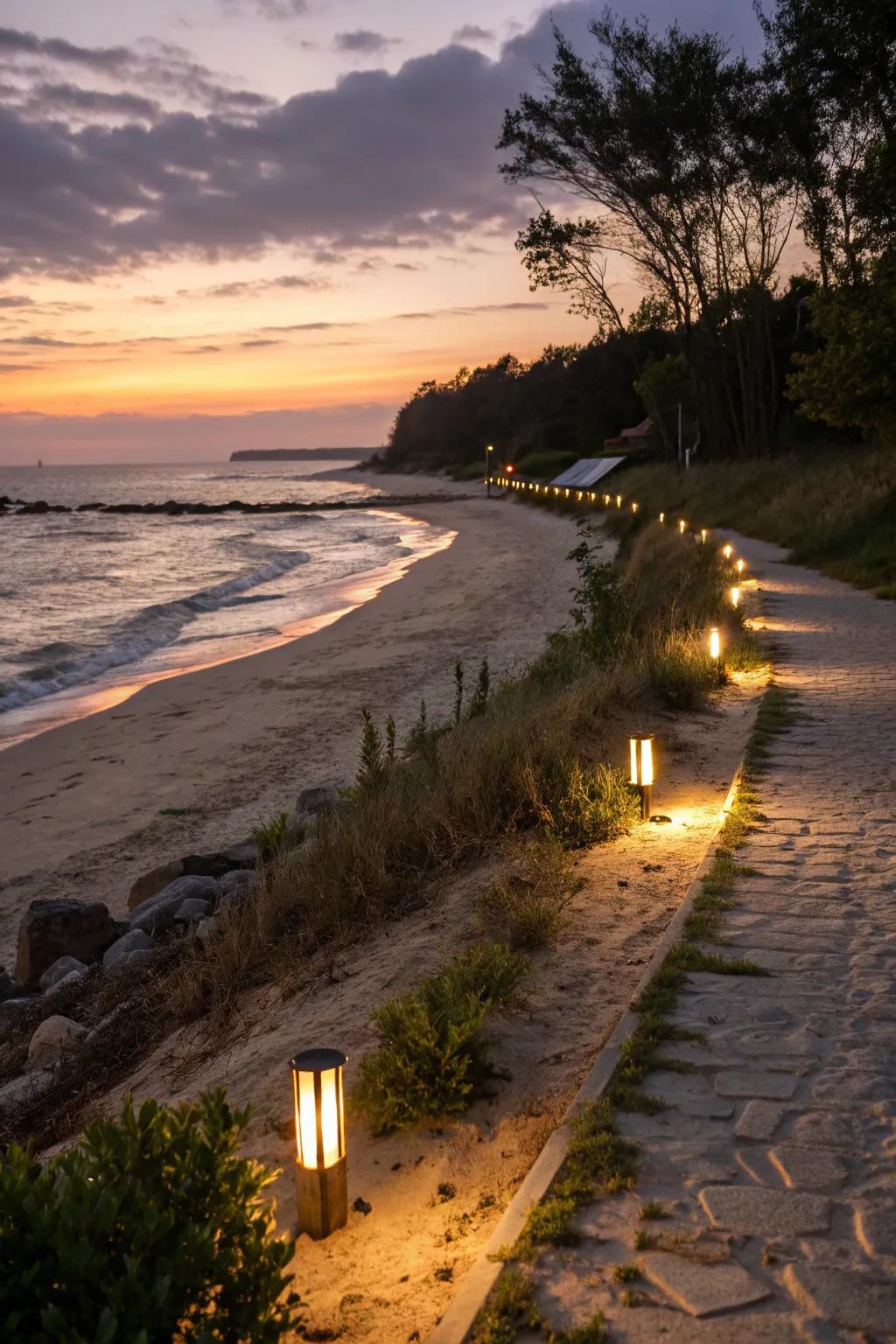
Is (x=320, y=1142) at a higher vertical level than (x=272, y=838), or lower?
higher

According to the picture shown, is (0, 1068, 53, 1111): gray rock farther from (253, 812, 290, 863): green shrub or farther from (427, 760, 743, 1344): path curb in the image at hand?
(427, 760, 743, 1344): path curb

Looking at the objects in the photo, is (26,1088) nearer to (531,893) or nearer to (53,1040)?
(53,1040)

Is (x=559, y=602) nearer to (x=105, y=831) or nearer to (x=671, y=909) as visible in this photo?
(x=105, y=831)

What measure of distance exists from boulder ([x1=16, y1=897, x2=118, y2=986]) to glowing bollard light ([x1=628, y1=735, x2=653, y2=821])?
383 centimetres

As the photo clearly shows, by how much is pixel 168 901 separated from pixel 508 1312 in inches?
208

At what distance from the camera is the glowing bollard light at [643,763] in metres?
7.12

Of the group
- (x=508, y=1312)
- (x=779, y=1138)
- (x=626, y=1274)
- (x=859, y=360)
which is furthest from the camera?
(x=859, y=360)

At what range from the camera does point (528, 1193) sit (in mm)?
3477

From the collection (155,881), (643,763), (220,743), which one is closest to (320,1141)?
(643,763)

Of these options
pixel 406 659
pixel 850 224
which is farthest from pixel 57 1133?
pixel 850 224

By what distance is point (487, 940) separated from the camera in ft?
18.0

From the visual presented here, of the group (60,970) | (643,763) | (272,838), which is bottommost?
(60,970)

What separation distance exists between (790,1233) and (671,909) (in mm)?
2603

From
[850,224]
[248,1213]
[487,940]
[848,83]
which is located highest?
[848,83]
